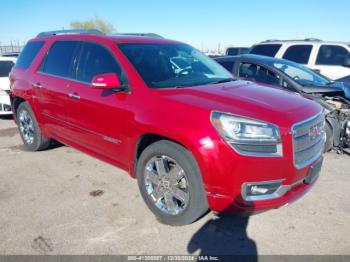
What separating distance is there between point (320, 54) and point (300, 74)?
3.30m

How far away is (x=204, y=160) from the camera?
105 inches

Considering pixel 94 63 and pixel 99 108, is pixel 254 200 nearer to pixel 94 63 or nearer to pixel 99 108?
pixel 99 108

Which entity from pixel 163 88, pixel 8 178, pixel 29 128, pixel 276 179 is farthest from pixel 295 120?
pixel 29 128

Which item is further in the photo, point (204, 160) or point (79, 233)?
point (79, 233)

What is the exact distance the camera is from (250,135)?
8.67ft

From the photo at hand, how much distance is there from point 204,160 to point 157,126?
0.60m

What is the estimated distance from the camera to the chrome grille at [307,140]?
9.13 feet

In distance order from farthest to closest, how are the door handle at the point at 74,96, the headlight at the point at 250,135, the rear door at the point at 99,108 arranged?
the door handle at the point at 74,96 → the rear door at the point at 99,108 → the headlight at the point at 250,135

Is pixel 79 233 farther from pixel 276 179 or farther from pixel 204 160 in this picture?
pixel 276 179

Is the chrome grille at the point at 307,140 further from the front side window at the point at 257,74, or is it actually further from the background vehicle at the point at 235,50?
the background vehicle at the point at 235,50

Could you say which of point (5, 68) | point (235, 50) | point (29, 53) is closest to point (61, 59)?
point (29, 53)

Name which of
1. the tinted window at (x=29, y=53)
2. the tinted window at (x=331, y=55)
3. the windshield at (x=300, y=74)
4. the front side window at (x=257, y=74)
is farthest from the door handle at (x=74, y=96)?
the tinted window at (x=331, y=55)

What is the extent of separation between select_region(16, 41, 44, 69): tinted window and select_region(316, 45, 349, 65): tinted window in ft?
23.3

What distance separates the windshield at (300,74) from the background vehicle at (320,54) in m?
2.55
